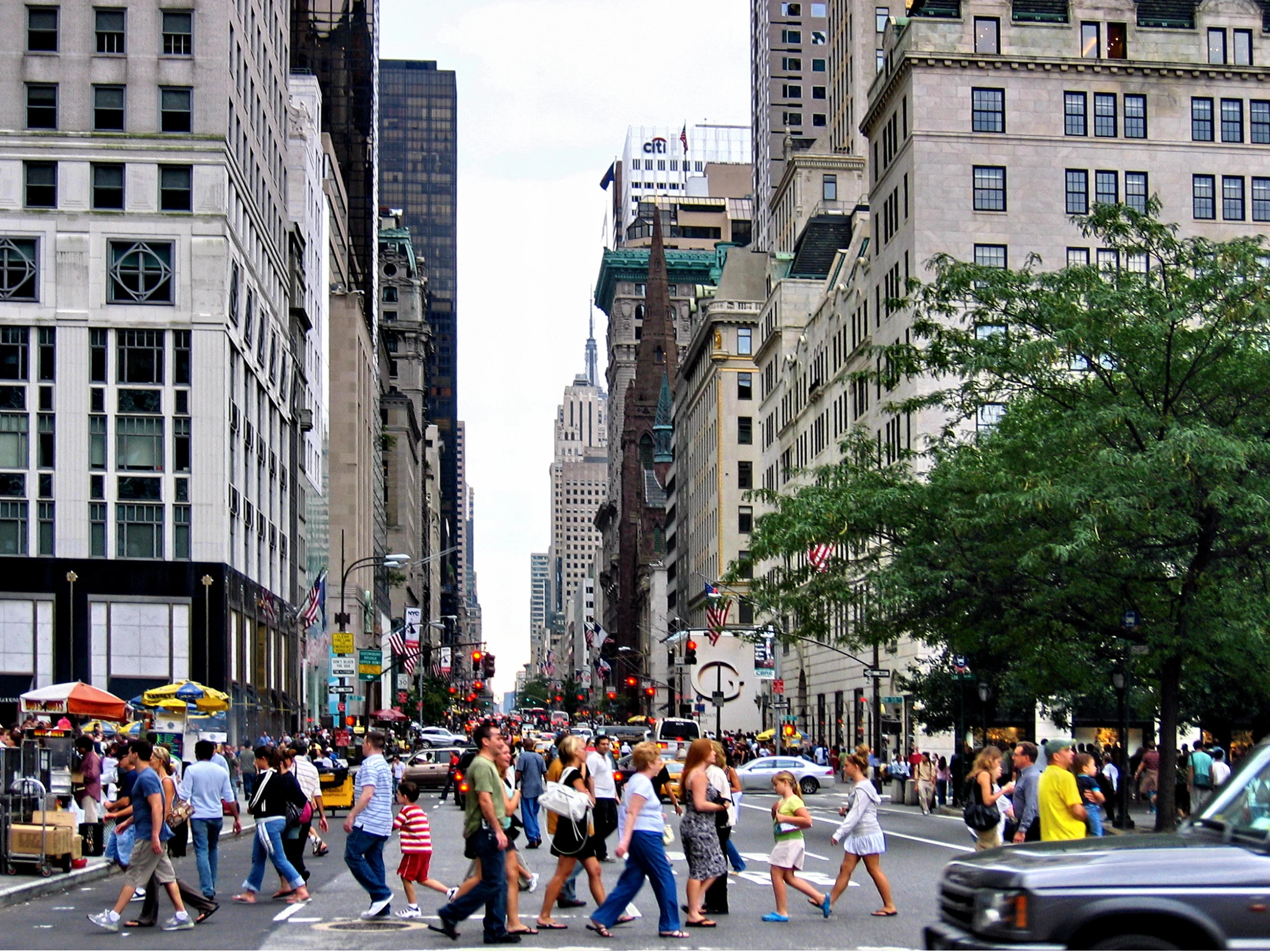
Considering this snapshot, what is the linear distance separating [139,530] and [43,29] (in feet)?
60.3

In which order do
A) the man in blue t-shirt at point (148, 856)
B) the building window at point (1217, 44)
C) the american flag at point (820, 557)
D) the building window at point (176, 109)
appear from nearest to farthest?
the man in blue t-shirt at point (148, 856), the american flag at point (820, 557), the building window at point (176, 109), the building window at point (1217, 44)

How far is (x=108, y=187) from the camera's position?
2427 inches

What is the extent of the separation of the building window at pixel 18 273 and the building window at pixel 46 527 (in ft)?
24.1

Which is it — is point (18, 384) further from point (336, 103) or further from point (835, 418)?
point (336, 103)

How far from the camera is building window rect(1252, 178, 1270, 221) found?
65750 mm

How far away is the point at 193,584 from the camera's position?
6084 cm

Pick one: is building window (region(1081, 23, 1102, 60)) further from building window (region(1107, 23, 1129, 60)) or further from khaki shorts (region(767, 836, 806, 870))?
khaki shorts (region(767, 836, 806, 870))

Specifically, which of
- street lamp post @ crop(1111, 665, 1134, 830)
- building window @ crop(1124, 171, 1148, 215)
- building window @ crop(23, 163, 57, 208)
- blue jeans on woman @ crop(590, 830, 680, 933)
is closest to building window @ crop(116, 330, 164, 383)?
building window @ crop(23, 163, 57, 208)

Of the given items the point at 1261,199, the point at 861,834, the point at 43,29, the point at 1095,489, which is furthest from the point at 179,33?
the point at 861,834

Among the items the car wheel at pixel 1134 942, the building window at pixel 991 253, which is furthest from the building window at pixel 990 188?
the car wheel at pixel 1134 942

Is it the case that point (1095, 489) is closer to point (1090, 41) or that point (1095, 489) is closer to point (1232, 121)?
point (1090, 41)

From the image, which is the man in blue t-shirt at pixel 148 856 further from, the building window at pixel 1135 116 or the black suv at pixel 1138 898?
the building window at pixel 1135 116

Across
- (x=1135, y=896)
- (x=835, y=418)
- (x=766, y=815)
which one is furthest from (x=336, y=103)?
(x=1135, y=896)

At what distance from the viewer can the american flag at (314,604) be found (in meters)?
62.5
